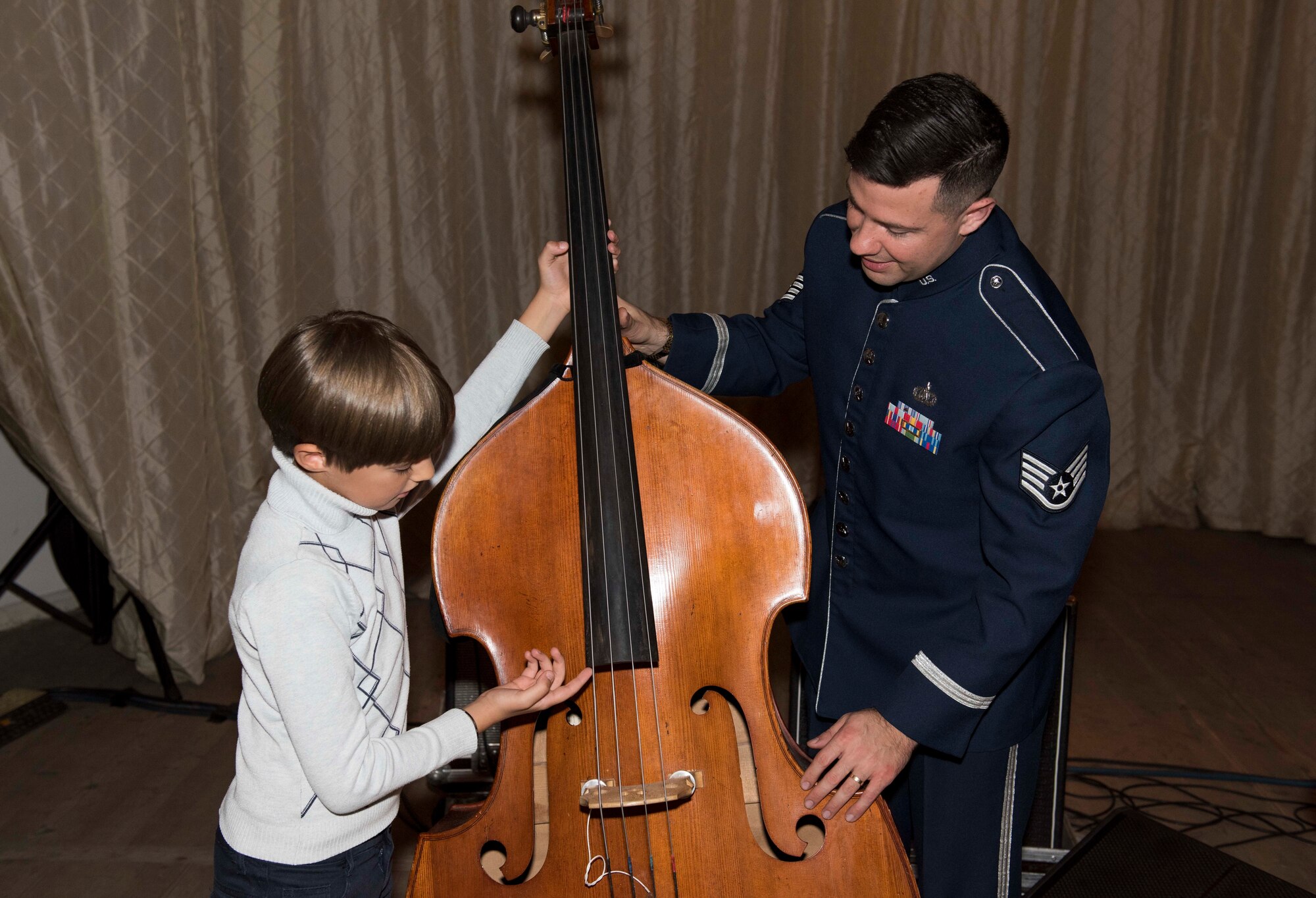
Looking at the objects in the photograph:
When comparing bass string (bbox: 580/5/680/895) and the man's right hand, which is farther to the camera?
the man's right hand

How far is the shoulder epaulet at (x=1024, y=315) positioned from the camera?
1228 mm

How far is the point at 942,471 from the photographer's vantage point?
4.28 ft

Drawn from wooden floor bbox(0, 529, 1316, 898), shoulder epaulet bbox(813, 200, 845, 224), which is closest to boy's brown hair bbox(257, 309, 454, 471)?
shoulder epaulet bbox(813, 200, 845, 224)

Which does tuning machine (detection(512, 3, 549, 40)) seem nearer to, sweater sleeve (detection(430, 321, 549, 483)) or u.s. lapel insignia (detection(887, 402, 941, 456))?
sweater sleeve (detection(430, 321, 549, 483))

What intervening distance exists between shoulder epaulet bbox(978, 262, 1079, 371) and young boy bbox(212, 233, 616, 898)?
62 centimetres

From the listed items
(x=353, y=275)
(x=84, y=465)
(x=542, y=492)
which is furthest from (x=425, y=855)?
(x=353, y=275)

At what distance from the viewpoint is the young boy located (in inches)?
41.0

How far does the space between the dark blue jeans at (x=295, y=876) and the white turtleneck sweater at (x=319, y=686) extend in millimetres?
15

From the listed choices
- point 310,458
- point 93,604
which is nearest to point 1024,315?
point 310,458

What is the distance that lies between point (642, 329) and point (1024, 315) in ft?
1.64

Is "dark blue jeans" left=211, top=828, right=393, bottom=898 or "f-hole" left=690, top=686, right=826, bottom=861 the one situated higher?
"f-hole" left=690, top=686, right=826, bottom=861

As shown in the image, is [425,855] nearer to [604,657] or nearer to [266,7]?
[604,657]

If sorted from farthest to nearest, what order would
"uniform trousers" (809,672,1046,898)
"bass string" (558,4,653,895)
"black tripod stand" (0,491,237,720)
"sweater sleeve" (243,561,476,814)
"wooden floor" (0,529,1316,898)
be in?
"black tripod stand" (0,491,237,720) → "wooden floor" (0,529,1316,898) → "uniform trousers" (809,672,1046,898) → "bass string" (558,4,653,895) → "sweater sleeve" (243,561,476,814)

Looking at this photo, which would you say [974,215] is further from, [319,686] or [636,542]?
[319,686]
